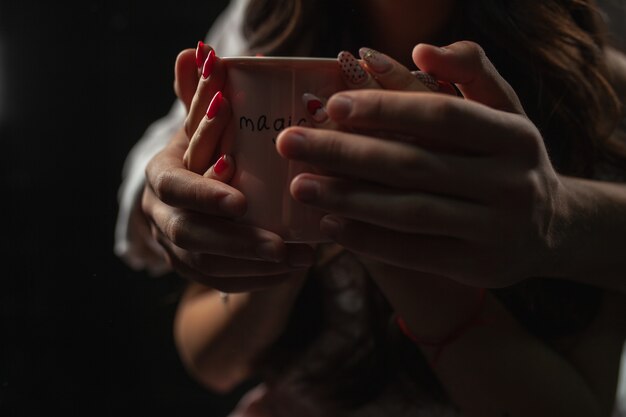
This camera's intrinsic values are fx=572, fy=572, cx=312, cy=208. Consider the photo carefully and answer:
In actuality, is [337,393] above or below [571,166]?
below

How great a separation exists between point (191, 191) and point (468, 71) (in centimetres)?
15

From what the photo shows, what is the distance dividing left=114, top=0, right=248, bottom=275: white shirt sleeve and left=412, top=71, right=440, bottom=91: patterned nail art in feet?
0.99

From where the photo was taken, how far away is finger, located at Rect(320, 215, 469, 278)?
0.85 ft

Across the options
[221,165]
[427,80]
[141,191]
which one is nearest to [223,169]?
[221,165]

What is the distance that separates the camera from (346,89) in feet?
0.86

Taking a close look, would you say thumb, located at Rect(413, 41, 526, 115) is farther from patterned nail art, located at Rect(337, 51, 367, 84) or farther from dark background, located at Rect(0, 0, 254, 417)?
dark background, located at Rect(0, 0, 254, 417)

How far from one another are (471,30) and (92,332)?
1.26 feet

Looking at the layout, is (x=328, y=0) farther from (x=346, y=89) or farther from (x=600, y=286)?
(x=600, y=286)

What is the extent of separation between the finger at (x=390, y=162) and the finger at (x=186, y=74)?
14cm

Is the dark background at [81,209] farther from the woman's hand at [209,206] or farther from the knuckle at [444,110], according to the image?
the knuckle at [444,110]

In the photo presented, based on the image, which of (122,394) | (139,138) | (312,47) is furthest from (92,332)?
(312,47)

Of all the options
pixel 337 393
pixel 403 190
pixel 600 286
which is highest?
pixel 403 190

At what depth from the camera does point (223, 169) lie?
0.29 metres

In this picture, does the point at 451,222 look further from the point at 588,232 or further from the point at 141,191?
the point at 141,191
